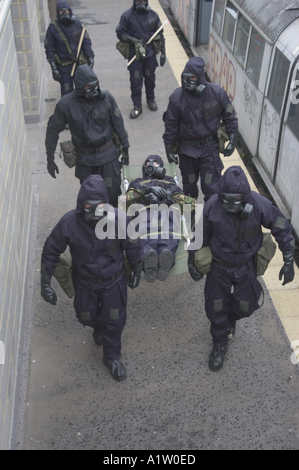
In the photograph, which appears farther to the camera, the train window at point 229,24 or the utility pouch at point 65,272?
the train window at point 229,24

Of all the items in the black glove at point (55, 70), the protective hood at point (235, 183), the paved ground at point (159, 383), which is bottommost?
the paved ground at point (159, 383)

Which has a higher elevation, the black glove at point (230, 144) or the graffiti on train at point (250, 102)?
the black glove at point (230, 144)

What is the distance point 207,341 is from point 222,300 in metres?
0.73

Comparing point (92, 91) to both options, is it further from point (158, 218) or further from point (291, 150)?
point (291, 150)

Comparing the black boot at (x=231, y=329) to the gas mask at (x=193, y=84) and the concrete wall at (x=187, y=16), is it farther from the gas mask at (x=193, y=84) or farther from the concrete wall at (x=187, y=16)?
the concrete wall at (x=187, y=16)

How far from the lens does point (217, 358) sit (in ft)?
16.4

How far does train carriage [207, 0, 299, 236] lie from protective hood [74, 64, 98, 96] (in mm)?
2444

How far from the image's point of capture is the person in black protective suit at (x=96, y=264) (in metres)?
4.28

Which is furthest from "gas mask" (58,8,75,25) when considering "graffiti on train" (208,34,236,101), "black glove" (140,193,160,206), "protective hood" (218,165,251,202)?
"protective hood" (218,165,251,202)

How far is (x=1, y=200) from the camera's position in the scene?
15.7 feet

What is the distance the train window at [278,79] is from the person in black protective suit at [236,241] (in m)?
3.01

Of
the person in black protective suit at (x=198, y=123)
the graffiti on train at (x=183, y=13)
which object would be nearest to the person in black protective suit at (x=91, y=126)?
the person in black protective suit at (x=198, y=123)

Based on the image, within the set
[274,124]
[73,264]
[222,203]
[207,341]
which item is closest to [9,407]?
[73,264]
